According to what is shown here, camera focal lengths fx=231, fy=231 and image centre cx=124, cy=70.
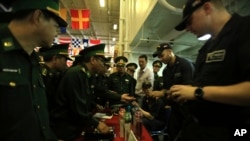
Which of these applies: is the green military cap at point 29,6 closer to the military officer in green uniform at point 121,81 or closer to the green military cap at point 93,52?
the green military cap at point 93,52

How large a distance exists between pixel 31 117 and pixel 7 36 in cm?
47

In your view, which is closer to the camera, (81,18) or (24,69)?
(24,69)

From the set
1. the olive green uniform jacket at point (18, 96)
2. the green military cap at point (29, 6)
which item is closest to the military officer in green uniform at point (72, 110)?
the olive green uniform jacket at point (18, 96)

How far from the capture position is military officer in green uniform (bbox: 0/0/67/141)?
3.87 ft

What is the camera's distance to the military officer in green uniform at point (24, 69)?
118 centimetres

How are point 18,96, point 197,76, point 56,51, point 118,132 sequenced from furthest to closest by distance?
point 56,51
point 118,132
point 197,76
point 18,96

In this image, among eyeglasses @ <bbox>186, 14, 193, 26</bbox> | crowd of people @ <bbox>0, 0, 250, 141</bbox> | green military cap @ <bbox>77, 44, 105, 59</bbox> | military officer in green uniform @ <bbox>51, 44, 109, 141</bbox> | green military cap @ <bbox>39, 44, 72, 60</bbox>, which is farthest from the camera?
green military cap @ <bbox>39, 44, 72, 60</bbox>

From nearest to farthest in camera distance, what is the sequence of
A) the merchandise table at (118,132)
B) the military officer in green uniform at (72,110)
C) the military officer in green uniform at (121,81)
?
the merchandise table at (118,132) → the military officer in green uniform at (72,110) → the military officer in green uniform at (121,81)

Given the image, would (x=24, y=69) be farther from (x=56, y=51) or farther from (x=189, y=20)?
(x=56, y=51)

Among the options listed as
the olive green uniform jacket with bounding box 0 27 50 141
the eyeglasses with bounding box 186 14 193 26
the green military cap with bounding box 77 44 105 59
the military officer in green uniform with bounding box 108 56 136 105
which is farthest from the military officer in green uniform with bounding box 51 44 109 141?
the military officer in green uniform with bounding box 108 56 136 105

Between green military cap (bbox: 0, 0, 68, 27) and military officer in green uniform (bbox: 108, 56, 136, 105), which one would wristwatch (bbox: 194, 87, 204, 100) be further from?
military officer in green uniform (bbox: 108, 56, 136, 105)

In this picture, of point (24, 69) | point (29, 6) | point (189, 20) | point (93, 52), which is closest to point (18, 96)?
point (24, 69)

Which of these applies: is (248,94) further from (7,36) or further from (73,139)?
(73,139)

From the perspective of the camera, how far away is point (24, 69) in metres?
1.33
